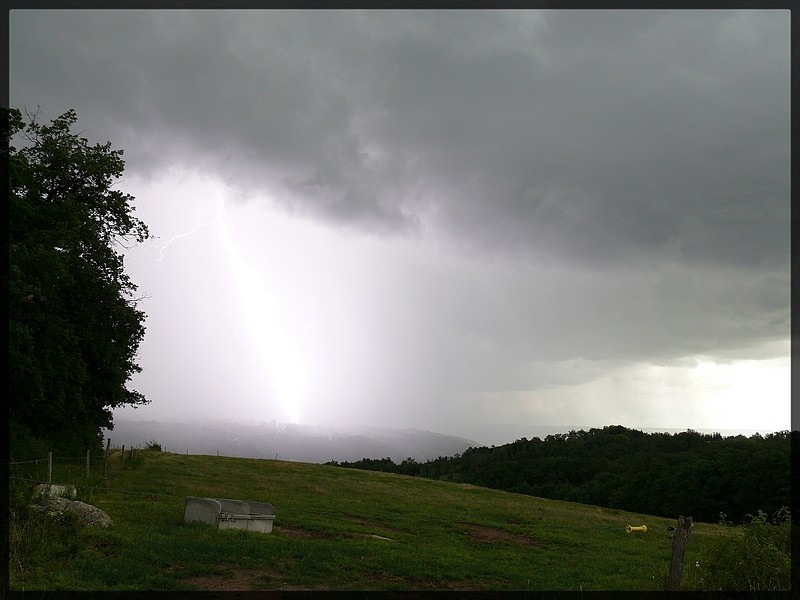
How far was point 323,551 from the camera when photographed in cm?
1739

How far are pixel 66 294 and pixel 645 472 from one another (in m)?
89.9

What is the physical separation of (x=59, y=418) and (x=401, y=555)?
21.8 meters

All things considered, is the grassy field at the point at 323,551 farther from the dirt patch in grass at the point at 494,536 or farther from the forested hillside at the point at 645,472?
the forested hillside at the point at 645,472

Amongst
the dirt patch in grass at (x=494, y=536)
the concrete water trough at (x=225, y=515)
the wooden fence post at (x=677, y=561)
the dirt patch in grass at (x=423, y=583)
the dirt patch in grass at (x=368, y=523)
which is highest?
the wooden fence post at (x=677, y=561)

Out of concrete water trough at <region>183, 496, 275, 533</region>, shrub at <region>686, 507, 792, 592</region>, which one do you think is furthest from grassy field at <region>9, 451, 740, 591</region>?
shrub at <region>686, 507, 792, 592</region>

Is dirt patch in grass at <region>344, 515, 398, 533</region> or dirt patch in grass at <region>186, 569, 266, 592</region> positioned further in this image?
dirt patch in grass at <region>344, 515, 398, 533</region>

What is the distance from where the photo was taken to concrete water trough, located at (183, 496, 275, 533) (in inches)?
755

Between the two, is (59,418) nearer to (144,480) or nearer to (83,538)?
(144,480)

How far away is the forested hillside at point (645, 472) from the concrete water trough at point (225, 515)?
33154 millimetres

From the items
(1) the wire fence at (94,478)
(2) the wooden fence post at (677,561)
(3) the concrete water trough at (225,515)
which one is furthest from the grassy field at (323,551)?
(2) the wooden fence post at (677,561)

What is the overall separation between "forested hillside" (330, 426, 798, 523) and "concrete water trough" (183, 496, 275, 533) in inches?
1305

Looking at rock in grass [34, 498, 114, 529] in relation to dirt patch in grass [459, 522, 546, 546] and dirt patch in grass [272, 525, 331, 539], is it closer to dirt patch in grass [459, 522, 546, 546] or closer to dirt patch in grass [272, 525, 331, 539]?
dirt patch in grass [272, 525, 331, 539]

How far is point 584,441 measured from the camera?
15138cm

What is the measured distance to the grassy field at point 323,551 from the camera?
13195mm
